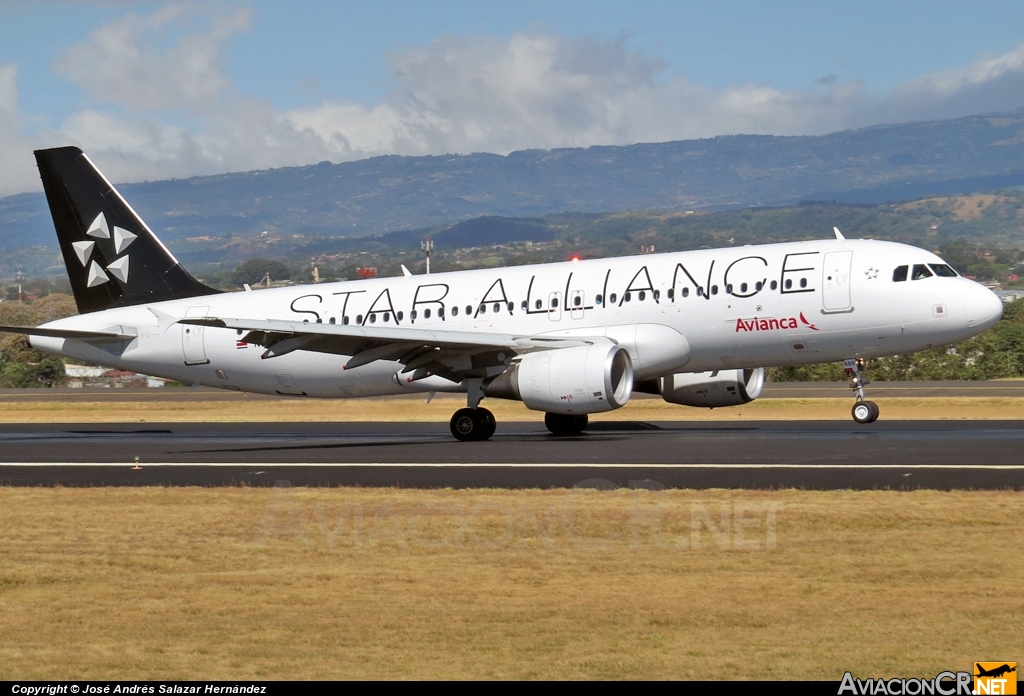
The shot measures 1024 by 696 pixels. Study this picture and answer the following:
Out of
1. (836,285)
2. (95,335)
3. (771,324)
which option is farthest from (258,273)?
(836,285)

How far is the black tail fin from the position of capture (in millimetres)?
Answer: 34688

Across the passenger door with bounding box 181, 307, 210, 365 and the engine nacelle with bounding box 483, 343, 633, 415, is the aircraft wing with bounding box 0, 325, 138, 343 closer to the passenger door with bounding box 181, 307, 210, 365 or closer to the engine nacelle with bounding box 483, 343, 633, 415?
the passenger door with bounding box 181, 307, 210, 365

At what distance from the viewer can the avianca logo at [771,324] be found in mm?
27938

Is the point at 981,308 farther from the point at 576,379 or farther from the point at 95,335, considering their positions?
the point at 95,335

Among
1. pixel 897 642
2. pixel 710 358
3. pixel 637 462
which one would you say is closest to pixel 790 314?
pixel 710 358

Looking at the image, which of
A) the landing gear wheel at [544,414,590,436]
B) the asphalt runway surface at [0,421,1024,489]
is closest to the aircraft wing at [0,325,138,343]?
the asphalt runway surface at [0,421,1024,489]

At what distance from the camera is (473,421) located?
29844 millimetres

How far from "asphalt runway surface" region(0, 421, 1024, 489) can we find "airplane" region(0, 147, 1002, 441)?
1425 mm

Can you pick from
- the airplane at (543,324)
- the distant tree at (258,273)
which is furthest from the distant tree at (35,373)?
the distant tree at (258,273)

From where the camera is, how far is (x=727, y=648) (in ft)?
33.7

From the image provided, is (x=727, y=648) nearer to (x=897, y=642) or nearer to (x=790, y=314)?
(x=897, y=642)

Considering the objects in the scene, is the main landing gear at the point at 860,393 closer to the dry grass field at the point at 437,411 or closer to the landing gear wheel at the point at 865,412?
the landing gear wheel at the point at 865,412

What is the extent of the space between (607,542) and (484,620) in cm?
398

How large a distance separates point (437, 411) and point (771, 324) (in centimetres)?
1911
